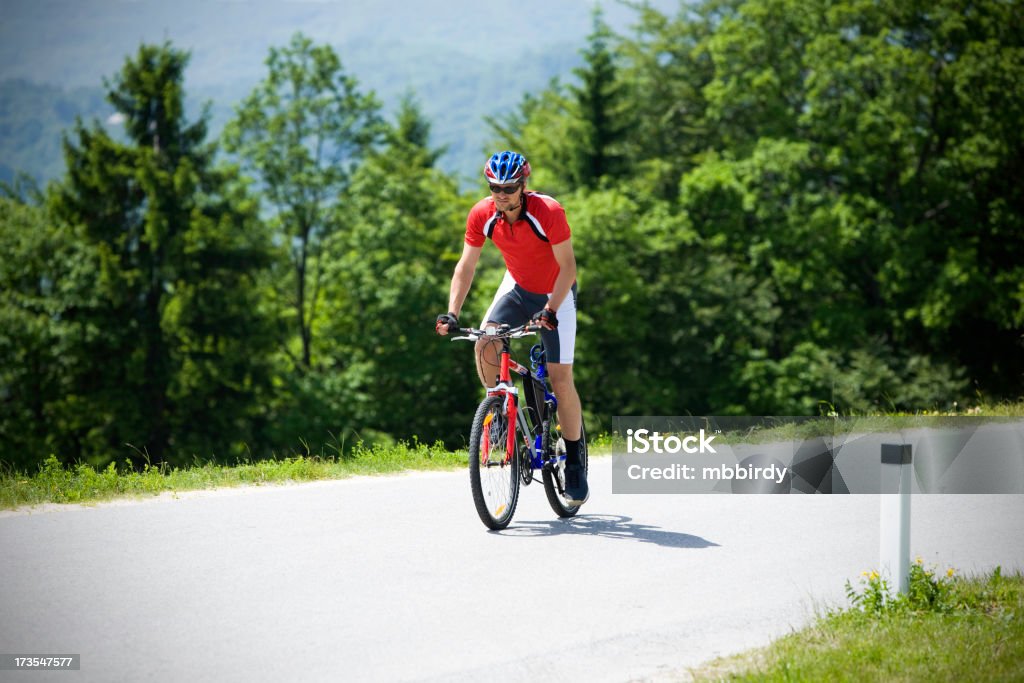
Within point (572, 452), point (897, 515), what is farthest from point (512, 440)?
point (897, 515)

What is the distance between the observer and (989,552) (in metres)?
5.90

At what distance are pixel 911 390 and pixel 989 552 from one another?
23.8 meters

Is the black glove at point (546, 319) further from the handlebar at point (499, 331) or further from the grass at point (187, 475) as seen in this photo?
the grass at point (187, 475)

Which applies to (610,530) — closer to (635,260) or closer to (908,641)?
(908,641)

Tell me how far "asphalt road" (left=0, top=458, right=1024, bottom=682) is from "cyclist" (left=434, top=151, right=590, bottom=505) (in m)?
0.86

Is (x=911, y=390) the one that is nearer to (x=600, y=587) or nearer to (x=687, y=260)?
(x=687, y=260)

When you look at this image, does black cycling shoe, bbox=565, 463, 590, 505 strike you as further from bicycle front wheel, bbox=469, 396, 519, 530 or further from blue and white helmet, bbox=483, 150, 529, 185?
blue and white helmet, bbox=483, 150, 529, 185

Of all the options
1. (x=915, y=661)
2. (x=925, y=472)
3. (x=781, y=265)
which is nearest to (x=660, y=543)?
(x=915, y=661)

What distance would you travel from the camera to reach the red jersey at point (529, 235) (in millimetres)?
6105

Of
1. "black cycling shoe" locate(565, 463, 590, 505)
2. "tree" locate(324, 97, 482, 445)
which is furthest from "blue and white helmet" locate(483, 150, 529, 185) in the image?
"tree" locate(324, 97, 482, 445)

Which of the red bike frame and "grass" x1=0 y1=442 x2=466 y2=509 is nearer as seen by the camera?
the red bike frame

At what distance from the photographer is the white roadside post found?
459cm

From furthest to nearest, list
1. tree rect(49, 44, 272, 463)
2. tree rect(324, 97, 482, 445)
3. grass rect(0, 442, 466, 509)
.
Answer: tree rect(324, 97, 482, 445) < tree rect(49, 44, 272, 463) < grass rect(0, 442, 466, 509)

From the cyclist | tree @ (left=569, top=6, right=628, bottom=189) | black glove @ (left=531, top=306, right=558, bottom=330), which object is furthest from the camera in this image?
tree @ (left=569, top=6, right=628, bottom=189)
